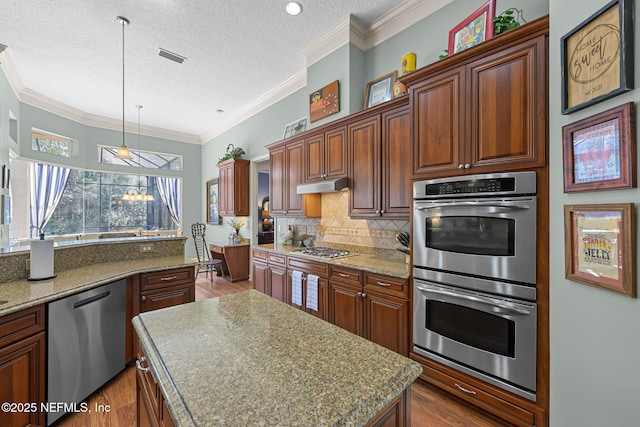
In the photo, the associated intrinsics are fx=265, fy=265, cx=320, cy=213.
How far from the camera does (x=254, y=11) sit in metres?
2.86

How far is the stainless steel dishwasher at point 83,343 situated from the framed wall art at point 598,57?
3282 mm

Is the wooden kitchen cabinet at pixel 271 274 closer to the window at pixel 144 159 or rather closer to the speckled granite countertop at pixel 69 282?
the speckled granite countertop at pixel 69 282

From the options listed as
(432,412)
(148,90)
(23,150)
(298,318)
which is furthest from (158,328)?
(23,150)

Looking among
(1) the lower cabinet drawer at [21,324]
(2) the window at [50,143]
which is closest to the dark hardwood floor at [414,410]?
(1) the lower cabinet drawer at [21,324]

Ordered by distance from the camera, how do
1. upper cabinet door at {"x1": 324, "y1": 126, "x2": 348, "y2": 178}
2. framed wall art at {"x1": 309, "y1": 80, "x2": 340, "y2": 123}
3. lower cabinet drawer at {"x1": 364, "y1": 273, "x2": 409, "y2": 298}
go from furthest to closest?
framed wall art at {"x1": 309, "y1": 80, "x2": 340, "y2": 123} → upper cabinet door at {"x1": 324, "y1": 126, "x2": 348, "y2": 178} → lower cabinet drawer at {"x1": 364, "y1": 273, "x2": 409, "y2": 298}

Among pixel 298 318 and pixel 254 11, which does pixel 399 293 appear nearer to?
pixel 298 318

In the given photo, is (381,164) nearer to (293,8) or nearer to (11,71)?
(293,8)

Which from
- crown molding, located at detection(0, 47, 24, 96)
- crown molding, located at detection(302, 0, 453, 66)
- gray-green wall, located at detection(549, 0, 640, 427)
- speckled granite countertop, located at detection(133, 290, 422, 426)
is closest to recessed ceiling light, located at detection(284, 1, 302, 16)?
crown molding, located at detection(302, 0, 453, 66)

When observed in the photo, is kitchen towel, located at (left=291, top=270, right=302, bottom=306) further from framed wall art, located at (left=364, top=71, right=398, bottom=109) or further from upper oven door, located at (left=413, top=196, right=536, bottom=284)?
framed wall art, located at (left=364, top=71, right=398, bottom=109)

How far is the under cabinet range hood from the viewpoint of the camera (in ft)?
9.91

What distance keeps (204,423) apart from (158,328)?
27.2 inches

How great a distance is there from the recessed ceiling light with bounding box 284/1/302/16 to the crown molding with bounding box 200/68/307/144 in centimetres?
118

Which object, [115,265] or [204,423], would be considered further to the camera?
[115,265]

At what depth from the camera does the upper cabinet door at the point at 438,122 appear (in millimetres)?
1946
